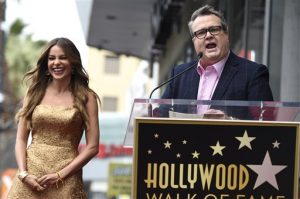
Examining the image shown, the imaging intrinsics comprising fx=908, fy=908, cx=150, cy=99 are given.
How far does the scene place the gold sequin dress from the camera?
522cm

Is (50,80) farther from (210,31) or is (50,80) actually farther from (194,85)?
(210,31)

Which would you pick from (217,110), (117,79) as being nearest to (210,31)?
(217,110)

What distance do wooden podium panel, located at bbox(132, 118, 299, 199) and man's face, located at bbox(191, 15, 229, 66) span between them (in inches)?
25.0

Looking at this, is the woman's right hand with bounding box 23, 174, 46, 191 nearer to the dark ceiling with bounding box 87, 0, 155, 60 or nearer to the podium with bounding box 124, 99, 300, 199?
the podium with bounding box 124, 99, 300, 199

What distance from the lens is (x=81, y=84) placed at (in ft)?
17.6

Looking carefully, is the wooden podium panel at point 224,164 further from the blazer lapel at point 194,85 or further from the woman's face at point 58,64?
the woman's face at point 58,64

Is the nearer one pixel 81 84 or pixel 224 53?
pixel 224 53

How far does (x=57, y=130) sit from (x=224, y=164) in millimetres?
1382

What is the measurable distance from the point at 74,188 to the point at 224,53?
1.21m

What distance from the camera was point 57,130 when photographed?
5258 millimetres

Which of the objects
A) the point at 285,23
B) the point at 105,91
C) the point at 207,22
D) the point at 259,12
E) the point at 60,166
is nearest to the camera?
the point at 207,22

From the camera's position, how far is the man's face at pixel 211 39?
15.5ft

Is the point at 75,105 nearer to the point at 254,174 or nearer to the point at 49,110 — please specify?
the point at 49,110

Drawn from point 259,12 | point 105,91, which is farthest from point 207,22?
point 105,91
